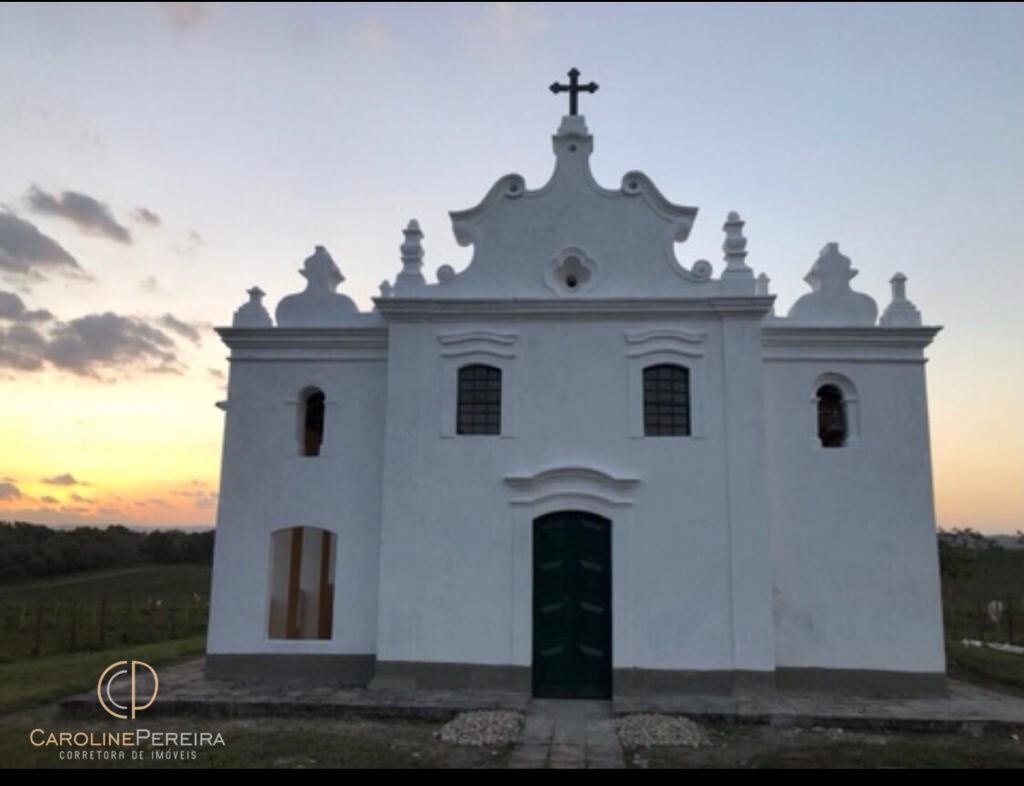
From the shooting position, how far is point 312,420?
12.9 meters

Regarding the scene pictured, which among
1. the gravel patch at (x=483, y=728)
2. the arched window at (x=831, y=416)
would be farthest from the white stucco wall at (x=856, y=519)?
the gravel patch at (x=483, y=728)

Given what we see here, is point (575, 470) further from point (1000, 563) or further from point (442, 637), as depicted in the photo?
point (1000, 563)

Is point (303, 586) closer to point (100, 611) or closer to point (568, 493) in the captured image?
point (568, 493)

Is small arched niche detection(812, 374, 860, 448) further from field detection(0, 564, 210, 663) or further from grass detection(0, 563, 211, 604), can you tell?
grass detection(0, 563, 211, 604)

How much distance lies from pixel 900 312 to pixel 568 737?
25.9 feet

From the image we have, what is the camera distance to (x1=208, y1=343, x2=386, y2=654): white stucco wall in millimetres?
11789

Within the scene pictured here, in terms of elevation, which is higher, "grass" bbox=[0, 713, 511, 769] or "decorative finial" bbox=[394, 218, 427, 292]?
"decorative finial" bbox=[394, 218, 427, 292]

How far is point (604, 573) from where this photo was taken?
36.3 ft

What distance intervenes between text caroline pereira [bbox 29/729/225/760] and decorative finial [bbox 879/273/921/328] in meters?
10.7

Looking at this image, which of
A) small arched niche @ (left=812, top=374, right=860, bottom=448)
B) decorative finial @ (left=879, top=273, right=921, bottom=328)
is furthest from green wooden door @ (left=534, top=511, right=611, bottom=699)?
decorative finial @ (left=879, top=273, right=921, bottom=328)

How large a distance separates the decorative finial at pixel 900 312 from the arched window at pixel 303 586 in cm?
961
